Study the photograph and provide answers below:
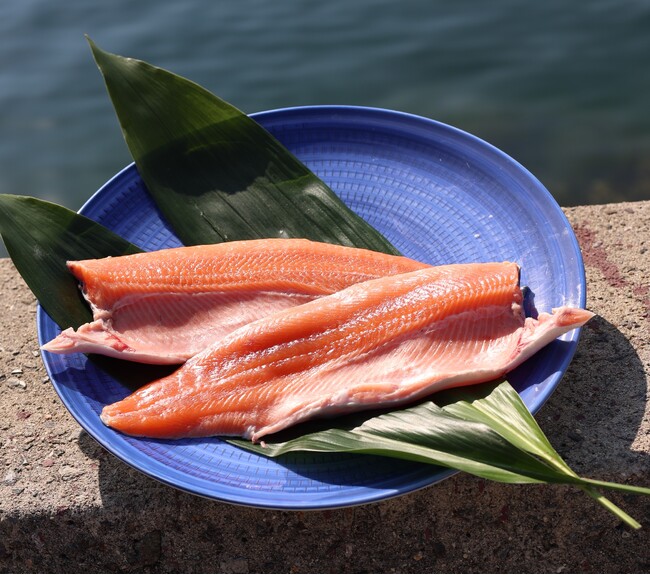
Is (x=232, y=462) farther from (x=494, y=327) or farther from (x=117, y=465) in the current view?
(x=494, y=327)

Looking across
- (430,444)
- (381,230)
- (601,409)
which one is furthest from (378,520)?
(381,230)

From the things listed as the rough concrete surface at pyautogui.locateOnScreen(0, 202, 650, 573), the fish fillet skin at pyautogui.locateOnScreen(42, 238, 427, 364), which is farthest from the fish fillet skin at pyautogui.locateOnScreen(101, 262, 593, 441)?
the rough concrete surface at pyautogui.locateOnScreen(0, 202, 650, 573)

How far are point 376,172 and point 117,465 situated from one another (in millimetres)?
1613

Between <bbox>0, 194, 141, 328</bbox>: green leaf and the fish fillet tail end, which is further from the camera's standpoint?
<bbox>0, 194, 141, 328</bbox>: green leaf

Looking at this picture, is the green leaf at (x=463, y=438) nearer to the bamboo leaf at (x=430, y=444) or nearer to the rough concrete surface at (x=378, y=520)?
the bamboo leaf at (x=430, y=444)

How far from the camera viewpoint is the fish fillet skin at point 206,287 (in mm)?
2797

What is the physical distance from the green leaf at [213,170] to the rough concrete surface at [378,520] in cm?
98

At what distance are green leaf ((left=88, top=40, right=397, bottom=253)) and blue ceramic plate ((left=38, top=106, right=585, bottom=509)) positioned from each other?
0.12 meters

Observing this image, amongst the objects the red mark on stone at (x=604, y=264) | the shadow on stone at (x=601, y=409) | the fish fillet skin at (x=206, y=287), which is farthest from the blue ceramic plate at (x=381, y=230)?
the red mark on stone at (x=604, y=264)

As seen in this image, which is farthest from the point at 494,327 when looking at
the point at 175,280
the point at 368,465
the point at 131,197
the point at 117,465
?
the point at 131,197

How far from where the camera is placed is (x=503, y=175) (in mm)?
3145

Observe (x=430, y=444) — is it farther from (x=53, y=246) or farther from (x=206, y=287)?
(x=53, y=246)

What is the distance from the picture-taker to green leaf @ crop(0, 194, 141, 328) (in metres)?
2.88

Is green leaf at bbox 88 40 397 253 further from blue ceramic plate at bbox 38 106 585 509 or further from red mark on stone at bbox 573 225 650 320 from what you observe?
red mark on stone at bbox 573 225 650 320
